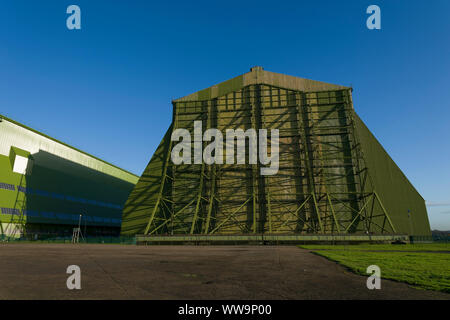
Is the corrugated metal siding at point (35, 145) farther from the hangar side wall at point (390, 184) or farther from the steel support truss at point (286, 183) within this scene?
the hangar side wall at point (390, 184)

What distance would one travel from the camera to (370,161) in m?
39.2

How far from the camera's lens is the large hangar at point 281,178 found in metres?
36.5

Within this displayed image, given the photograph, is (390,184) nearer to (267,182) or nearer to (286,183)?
(286,183)

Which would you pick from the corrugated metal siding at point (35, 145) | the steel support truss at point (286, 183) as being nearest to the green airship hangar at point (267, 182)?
the steel support truss at point (286, 183)

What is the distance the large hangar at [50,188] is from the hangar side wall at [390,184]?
180 ft

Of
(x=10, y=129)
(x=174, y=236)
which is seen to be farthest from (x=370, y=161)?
(x=10, y=129)

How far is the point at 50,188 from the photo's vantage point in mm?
52531

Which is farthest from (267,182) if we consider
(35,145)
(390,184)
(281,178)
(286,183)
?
(35,145)

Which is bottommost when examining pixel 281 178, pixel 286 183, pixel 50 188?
pixel 286 183

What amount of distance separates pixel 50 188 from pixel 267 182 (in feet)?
138

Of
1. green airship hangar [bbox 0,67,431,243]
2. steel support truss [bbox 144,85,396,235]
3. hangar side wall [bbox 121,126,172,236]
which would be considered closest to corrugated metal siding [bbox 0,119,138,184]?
green airship hangar [bbox 0,67,431,243]
